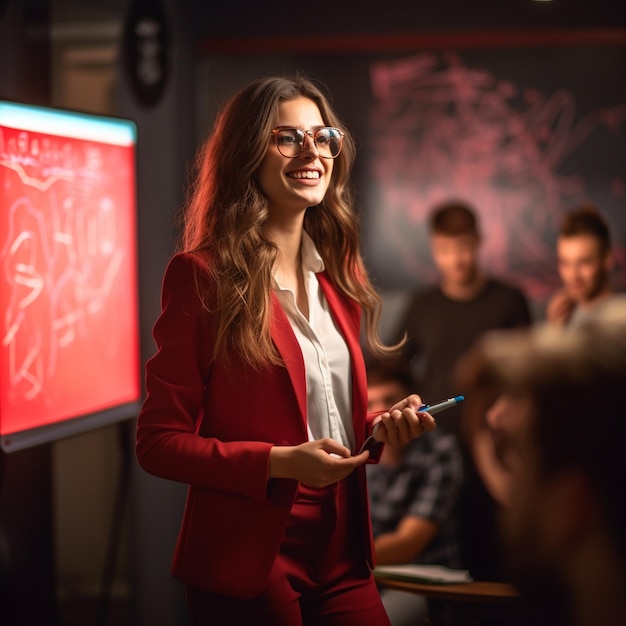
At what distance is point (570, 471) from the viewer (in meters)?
0.92

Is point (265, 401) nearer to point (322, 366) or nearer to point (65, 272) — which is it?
point (322, 366)

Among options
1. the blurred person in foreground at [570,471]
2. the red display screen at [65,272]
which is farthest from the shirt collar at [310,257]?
the red display screen at [65,272]

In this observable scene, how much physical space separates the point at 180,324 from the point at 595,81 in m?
3.38

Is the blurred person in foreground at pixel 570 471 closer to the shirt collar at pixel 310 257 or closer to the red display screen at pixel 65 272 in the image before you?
the shirt collar at pixel 310 257

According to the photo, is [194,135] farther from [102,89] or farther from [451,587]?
[451,587]

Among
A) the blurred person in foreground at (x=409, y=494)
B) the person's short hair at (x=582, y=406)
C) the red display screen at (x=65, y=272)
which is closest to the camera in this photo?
the person's short hair at (x=582, y=406)

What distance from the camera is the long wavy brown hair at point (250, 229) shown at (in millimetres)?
1620

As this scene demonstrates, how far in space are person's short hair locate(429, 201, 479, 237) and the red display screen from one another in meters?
1.49

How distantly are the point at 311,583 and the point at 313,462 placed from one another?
0.26 metres

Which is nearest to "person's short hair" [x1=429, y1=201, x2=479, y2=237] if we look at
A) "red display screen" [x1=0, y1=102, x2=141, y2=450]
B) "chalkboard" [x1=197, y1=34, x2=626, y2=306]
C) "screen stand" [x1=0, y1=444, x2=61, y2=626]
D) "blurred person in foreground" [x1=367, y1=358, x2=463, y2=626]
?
"chalkboard" [x1=197, y1=34, x2=626, y2=306]

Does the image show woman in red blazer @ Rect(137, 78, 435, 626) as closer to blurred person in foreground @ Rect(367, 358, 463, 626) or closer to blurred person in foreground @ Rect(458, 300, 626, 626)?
blurred person in foreground @ Rect(458, 300, 626, 626)

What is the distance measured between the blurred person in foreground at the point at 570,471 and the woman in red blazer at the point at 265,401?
589mm

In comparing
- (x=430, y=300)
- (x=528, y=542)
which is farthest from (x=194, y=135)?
(x=528, y=542)

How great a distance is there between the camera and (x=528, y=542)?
0.95 metres
